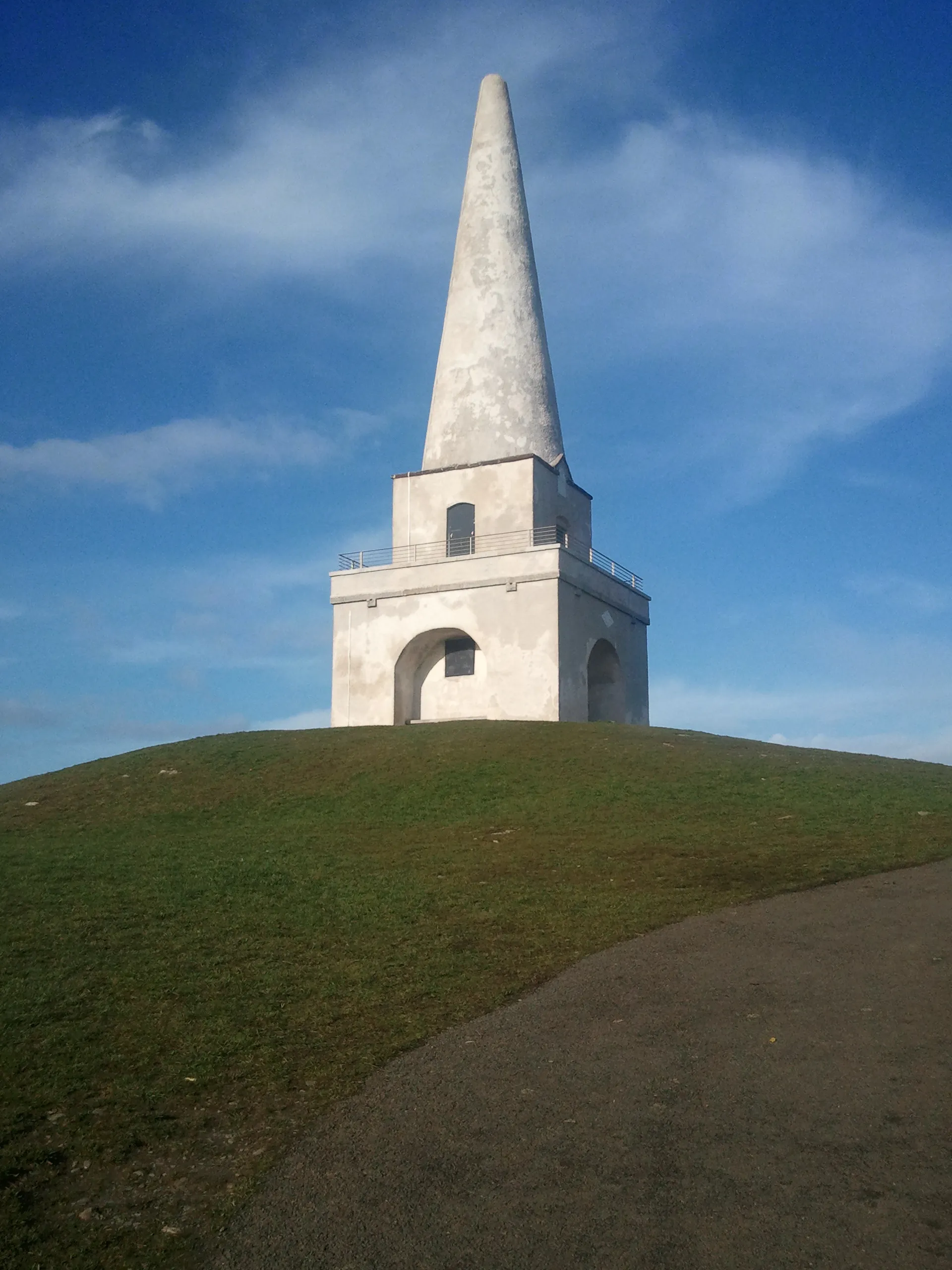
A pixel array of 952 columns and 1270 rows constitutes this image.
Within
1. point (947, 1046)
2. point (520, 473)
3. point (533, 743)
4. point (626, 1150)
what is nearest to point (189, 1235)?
point (626, 1150)

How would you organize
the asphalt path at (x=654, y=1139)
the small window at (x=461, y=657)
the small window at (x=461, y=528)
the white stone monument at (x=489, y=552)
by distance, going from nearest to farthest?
the asphalt path at (x=654, y=1139)
the white stone monument at (x=489, y=552)
the small window at (x=461, y=657)
the small window at (x=461, y=528)

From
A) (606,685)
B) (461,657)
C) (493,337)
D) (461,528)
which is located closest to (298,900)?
(461,657)

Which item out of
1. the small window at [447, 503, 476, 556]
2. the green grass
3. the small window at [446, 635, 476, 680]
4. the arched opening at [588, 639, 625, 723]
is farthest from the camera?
the arched opening at [588, 639, 625, 723]

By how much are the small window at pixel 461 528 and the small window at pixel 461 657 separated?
2.70 m

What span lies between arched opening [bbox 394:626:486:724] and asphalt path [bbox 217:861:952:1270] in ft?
74.0

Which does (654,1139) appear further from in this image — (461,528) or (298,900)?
(461,528)

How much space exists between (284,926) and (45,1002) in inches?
114

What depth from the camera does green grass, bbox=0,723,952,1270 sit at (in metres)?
6.10

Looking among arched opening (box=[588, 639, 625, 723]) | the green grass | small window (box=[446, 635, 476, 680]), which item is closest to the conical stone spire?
small window (box=[446, 635, 476, 680])

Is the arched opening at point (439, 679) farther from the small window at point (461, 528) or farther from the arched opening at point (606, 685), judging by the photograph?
the arched opening at point (606, 685)

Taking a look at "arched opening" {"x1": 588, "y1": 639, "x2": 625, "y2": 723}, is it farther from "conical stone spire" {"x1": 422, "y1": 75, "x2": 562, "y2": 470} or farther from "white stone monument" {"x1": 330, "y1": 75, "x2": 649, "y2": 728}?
"conical stone spire" {"x1": 422, "y1": 75, "x2": 562, "y2": 470}

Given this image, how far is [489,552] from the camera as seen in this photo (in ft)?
102

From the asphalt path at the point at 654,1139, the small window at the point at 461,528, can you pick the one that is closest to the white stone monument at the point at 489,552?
the small window at the point at 461,528

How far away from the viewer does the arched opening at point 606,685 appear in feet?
109
